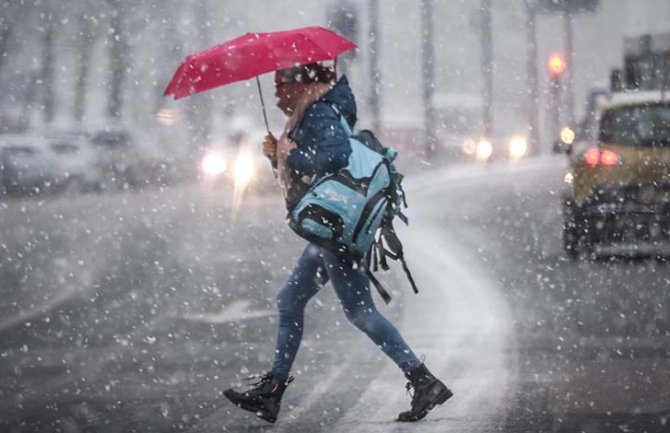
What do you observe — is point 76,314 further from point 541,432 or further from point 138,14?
point 138,14

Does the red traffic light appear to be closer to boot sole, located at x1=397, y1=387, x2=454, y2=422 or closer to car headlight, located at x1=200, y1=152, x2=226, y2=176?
car headlight, located at x1=200, y1=152, x2=226, y2=176

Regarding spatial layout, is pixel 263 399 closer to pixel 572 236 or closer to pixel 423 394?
pixel 423 394

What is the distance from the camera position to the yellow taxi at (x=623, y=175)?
1413cm

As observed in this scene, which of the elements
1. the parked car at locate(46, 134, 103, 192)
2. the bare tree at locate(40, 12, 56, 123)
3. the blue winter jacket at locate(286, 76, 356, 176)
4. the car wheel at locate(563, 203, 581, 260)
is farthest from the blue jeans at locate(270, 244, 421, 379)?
the bare tree at locate(40, 12, 56, 123)

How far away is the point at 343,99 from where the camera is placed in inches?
251

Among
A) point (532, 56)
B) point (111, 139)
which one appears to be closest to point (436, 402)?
point (111, 139)

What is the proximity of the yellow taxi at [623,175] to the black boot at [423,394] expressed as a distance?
8175mm

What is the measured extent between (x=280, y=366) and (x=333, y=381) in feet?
3.86

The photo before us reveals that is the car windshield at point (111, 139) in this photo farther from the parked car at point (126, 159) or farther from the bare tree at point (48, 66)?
the bare tree at point (48, 66)

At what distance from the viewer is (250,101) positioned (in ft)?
250

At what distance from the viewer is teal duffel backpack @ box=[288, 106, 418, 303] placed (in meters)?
6.15

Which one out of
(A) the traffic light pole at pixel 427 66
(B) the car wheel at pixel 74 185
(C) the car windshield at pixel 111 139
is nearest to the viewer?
(B) the car wheel at pixel 74 185

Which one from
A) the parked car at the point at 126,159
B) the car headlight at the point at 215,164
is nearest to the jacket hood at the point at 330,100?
the car headlight at the point at 215,164

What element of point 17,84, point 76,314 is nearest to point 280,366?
point 76,314
